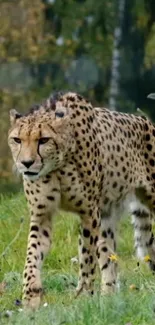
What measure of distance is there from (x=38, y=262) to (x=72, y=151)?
52 centimetres

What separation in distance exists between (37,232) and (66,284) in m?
0.59

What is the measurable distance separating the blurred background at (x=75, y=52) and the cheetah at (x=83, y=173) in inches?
329

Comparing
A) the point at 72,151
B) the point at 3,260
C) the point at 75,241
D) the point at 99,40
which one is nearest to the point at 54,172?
the point at 72,151

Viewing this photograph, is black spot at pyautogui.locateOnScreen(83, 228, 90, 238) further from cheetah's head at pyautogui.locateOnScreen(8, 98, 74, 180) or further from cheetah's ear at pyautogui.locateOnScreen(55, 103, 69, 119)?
cheetah's ear at pyautogui.locateOnScreen(55, 103, 69, 119)

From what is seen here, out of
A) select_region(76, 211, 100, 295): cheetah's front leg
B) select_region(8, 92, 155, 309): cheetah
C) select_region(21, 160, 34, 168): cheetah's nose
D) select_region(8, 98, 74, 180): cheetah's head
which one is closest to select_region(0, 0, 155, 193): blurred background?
select_region(8, 92, 155, 309): cheetah

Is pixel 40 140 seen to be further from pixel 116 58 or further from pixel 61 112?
pixel 116 58

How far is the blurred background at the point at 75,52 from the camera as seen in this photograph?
1539 cm

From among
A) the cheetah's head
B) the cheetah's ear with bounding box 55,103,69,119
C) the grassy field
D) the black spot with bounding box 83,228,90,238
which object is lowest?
the grassy field

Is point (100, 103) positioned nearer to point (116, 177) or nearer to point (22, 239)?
point (22, 239)

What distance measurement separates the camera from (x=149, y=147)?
20.7ft

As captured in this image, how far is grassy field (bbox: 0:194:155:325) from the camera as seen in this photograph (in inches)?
175

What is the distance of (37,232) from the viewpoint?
553 cm

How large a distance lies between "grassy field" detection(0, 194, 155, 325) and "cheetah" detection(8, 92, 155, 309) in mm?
152

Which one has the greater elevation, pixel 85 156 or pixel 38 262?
pixel 85 156
